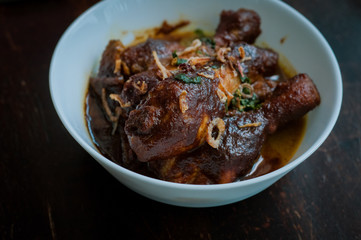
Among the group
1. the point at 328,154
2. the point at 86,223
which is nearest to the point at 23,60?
the point at 86,223

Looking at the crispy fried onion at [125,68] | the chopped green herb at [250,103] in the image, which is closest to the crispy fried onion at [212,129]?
the chopped green herb at [250,103]

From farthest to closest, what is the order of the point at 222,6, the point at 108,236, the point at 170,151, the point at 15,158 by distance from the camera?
the point at 222,6, the point at 15,158, the point at 108,236, the point at 170,151

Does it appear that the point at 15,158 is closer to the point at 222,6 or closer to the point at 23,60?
the point at 23,60

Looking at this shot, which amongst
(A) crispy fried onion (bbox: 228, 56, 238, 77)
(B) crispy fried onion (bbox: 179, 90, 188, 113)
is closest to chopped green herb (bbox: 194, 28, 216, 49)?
(A) crispy fried onion (bbox: 228, 56, 238, 77)

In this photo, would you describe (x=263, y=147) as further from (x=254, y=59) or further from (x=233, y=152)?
(x=254, y=59)

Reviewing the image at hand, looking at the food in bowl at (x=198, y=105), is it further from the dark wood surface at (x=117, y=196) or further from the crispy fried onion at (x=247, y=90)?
the dark wood surface at (x=117, y=196)

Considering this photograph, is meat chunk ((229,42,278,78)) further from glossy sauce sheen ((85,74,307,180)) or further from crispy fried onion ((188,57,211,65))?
glossy sauce sheen ((85,74,307,180))
